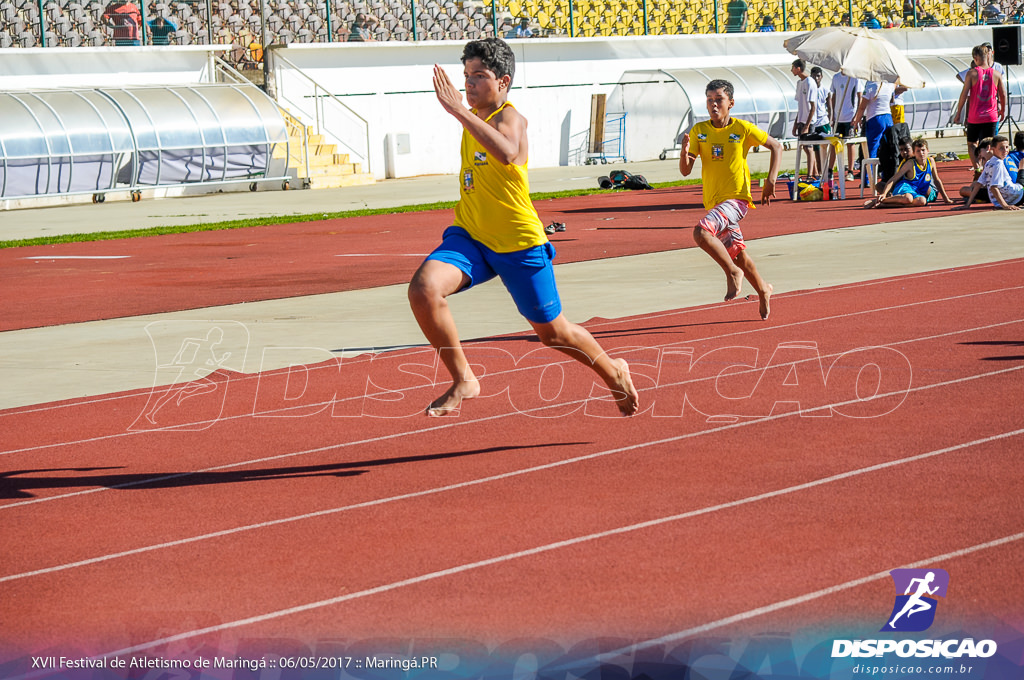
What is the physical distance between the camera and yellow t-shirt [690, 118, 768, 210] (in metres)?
11.6

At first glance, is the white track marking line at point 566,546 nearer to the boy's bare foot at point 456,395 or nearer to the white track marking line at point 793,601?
the white track marking line at point 793,601

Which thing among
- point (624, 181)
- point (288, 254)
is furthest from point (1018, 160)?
point (624, 181)

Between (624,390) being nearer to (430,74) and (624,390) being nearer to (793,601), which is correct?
(793,601)

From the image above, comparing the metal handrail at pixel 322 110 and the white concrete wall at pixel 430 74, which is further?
the metal handrail at pixel 322 110

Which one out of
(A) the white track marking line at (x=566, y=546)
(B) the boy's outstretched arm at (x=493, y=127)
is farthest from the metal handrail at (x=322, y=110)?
(A) the white track marking line at (x=566, y=546)

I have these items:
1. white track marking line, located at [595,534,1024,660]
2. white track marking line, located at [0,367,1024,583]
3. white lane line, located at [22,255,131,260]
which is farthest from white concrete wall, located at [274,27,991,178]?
white track marking line, located at [595,534,1024,660]

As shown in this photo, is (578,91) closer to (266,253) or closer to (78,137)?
(78,137)

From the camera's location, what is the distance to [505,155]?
6.98m

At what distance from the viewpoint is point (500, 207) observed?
23.6 feet

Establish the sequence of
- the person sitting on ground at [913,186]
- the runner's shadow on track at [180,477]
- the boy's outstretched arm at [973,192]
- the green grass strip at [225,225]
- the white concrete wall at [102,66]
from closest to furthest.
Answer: the runner's shadow on track at [180,477] → the boy's outstretched arm at [973,192] → the person sitting on ground at [913,186] → the green grass strip at [225,225] → the white concrete wall at [102,66]

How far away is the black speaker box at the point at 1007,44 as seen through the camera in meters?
28.2

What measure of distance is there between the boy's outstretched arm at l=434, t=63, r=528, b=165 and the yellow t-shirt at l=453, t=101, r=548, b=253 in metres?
0.10

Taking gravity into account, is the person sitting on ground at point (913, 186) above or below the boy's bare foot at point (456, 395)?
below

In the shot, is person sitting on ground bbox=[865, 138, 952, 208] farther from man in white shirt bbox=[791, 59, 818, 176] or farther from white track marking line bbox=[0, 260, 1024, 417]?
white track marking line bbox=[0, 260, 1024, 417]
